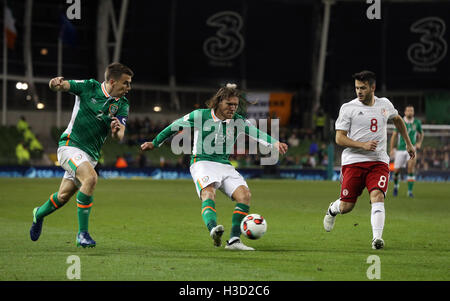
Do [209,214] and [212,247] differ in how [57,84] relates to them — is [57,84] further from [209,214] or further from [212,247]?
[212,247]

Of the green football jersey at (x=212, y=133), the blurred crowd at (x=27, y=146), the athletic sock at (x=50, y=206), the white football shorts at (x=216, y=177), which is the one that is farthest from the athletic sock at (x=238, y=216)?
the blurred crowd at (x=27, y=146)

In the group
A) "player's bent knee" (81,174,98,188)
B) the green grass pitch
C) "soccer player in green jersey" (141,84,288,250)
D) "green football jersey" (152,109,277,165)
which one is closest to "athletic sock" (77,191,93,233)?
"player's bent knee" (81,174,98,188)

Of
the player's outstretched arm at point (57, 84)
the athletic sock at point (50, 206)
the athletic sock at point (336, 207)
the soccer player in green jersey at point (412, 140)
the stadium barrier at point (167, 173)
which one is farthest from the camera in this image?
the stadium barrier at point (167, 173)

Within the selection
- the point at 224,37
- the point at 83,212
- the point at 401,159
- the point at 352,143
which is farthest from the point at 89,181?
the point at 224,37

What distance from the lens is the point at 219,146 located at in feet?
33.2

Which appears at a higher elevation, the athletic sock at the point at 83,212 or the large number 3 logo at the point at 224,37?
the large number 3 logo at the point at 224,37

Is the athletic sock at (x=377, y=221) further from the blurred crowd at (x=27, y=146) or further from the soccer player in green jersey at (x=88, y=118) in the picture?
the blurred crowd at (x=27, y=146)

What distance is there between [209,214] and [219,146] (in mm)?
979

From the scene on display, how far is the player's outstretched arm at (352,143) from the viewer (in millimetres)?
10242

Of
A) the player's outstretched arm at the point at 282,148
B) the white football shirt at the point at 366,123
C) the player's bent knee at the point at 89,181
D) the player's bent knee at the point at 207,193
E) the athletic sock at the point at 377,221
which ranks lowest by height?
the athletic sock at the point at 377,221

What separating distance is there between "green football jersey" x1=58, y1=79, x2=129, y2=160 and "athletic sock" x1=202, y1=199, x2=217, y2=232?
153 cm

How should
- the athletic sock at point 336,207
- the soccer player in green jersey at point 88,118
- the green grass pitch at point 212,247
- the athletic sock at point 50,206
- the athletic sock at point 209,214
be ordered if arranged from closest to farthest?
the green grass pitch at point 212,247
the athletic sock at point 209,214
the soccer player in green jersey at point 88,118
the athletic sock at point 50,206
the athletic sock at point 336,207

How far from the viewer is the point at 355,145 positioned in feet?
34.1

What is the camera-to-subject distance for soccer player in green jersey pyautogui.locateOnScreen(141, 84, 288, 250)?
9805 millimetres
